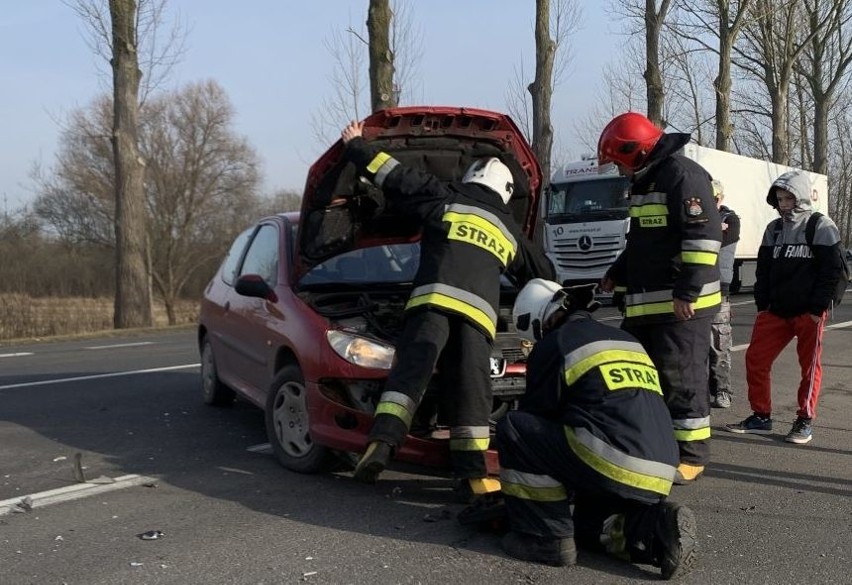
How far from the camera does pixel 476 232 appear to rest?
461 centimetres

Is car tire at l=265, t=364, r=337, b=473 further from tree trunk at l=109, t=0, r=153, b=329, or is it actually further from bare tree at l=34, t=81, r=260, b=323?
bare tree at l=34, t=81, r=260, b=323

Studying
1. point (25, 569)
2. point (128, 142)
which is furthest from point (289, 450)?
point (128, 142)

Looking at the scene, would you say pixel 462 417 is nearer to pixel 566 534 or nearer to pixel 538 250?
pixel 566 534

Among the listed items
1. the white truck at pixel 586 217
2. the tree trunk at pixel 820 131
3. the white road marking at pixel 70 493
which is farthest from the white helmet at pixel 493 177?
the tree trunk at pixel 820 131

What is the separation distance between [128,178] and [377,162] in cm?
1463

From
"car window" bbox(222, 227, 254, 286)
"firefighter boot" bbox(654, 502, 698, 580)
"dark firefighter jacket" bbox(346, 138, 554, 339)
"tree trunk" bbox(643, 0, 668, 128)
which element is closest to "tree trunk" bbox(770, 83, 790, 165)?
"tree trunk" bbox(643, 0, 668, 128)

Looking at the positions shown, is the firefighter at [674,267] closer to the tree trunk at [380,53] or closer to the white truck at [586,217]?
the tree trunk at [380,53]

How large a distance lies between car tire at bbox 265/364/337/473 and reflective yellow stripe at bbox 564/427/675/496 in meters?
1.77

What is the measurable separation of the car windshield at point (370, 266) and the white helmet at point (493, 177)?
46.9 inches

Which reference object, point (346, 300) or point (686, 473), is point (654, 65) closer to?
point (346, 300)

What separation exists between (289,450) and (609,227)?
48.7 ft

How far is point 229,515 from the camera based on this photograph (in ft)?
14.3

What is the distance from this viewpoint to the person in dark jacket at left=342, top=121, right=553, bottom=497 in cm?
434

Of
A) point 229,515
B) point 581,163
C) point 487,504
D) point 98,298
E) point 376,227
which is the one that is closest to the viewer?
point 487,504
